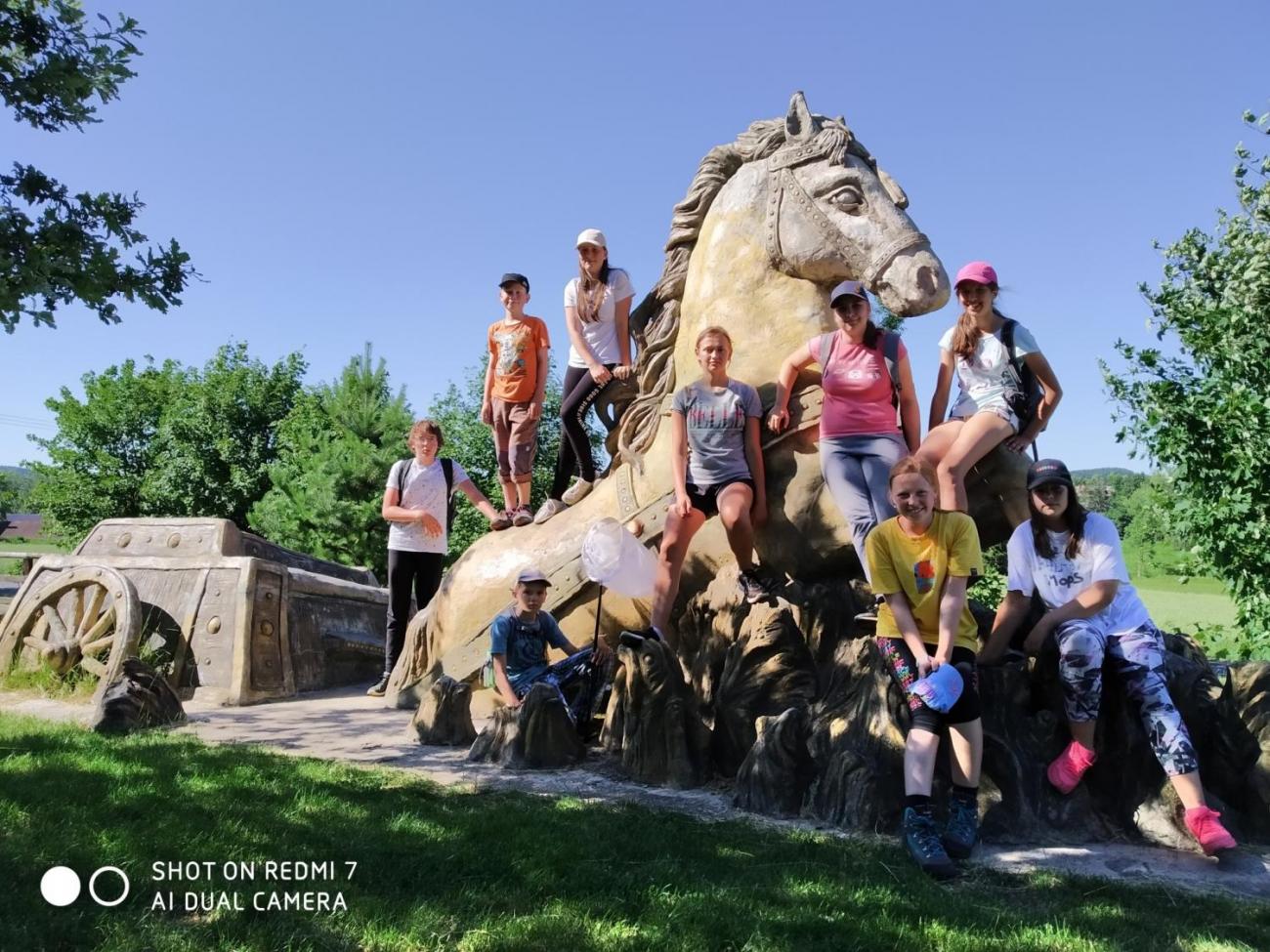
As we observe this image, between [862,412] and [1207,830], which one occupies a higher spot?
[862,412]

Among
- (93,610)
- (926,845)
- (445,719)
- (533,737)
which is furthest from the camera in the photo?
(93,610)

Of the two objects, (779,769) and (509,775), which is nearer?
(779,769)

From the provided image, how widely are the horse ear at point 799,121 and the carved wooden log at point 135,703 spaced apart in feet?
17.3

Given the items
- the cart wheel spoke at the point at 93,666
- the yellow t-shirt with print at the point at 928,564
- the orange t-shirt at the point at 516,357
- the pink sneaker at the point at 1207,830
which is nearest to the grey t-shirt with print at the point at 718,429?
the yellow t-shirt with print at the point at 928,564

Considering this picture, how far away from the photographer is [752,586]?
16.8 ft

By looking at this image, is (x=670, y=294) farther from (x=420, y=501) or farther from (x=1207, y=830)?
(x=1207, y=830)

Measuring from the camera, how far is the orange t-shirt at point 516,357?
6.83 metres

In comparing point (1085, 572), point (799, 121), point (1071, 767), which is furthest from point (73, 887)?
point (799, 121)

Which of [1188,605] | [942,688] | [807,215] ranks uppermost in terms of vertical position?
[807,215]

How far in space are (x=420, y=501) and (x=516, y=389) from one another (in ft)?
3.86

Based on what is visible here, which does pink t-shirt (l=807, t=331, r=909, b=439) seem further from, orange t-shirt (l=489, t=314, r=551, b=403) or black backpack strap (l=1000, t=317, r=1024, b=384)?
orange t-shirt (l=489, t=314, r=551, b=403)

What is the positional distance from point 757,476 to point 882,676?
134 centimetres

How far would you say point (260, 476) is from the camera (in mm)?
29594

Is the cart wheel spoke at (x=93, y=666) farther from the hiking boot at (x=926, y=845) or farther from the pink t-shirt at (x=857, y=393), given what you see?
the hiking boot at (x=926, y=845)
